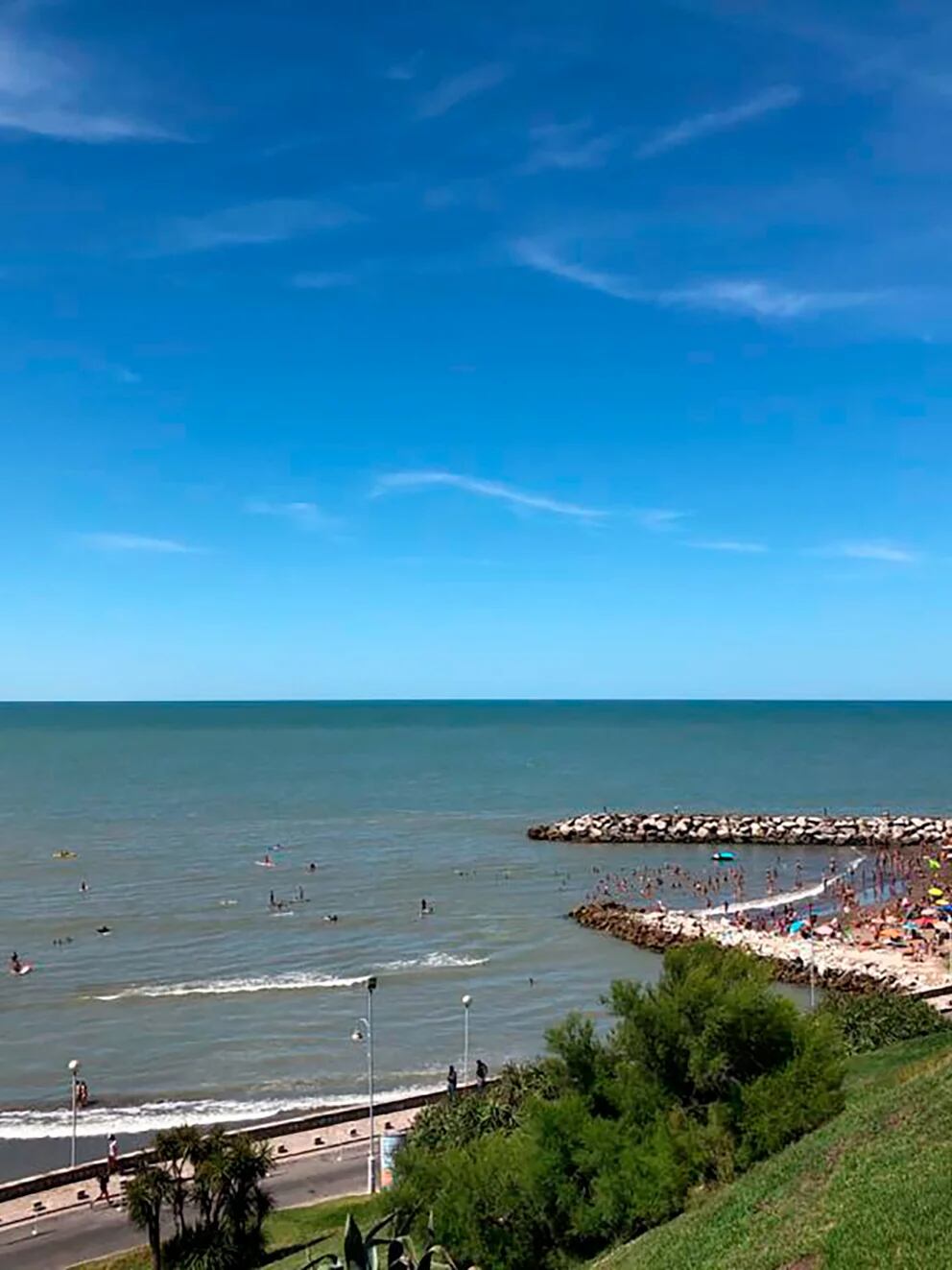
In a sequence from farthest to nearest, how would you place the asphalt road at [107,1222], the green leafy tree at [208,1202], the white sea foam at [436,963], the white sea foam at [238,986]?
the white sea foam at [436,963]
the white sea foam at [238,986]
the asphalt road at [107,1222]
the green leafy tree at [208,1202]

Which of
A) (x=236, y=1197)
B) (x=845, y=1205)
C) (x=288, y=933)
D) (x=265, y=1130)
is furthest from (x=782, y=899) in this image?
(x=845, y=1205)

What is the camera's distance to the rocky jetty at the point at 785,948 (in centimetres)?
4597

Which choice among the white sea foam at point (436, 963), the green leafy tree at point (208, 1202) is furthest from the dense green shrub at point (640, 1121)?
the white sea foam at point (436, 963)

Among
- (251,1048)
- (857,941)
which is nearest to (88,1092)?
(251,1048)

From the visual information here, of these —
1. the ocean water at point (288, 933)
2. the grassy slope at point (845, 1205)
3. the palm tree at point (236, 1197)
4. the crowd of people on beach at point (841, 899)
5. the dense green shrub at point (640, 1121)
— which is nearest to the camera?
the grassy slope at point (845, 1205)

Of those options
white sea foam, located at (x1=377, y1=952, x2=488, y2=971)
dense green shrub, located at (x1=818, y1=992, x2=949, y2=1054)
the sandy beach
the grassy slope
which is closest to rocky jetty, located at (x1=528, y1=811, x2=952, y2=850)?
white sea foam, located at (x1=377, y1=952, x2=488, y2=971)

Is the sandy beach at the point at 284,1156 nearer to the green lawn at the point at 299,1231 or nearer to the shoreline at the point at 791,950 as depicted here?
the green lawn at the point at 299,1231

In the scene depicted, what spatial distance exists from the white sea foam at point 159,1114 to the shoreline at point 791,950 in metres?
14.7

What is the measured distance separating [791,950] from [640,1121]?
3458 cm

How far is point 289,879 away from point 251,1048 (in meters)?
32.3

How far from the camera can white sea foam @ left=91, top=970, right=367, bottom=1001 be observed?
45.5 metres

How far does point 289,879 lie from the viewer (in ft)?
233

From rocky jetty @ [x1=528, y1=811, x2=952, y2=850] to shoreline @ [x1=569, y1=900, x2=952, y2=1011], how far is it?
2869 centimetres

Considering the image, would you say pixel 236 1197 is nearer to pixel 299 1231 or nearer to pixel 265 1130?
pixel 299 1231
